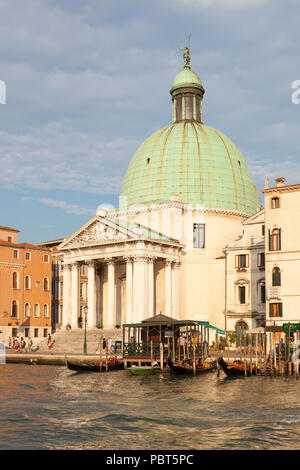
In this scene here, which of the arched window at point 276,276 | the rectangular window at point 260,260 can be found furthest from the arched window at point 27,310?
the arched window at point 276,276

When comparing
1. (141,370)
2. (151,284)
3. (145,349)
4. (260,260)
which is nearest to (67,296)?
(151,284)

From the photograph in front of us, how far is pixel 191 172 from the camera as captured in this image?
6462 cm

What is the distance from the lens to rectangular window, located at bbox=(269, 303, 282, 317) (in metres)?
46.2

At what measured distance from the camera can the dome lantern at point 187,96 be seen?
70312 millimetres

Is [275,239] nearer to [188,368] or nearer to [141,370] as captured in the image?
[188,368]

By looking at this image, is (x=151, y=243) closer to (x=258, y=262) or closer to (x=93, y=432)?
(x=258, y=262)

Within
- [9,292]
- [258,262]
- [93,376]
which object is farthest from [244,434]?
[9,292]

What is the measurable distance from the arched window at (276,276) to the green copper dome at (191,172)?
18155 millimetres

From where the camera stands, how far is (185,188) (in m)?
64.0

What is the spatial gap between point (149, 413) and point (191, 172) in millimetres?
42631

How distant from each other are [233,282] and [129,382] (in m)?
24.4

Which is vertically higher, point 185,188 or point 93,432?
point 185,188

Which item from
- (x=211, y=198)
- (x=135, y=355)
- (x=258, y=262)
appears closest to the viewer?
(x=135, y=355)

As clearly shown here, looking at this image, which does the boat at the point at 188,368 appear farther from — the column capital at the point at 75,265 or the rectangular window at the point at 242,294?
the column capital at the point at 75,265
